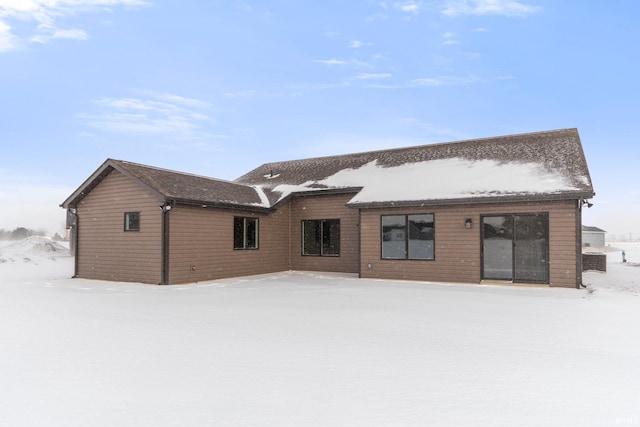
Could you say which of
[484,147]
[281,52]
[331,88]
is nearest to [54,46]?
[281,52]

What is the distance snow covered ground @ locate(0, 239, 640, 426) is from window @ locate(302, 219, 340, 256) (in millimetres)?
7395

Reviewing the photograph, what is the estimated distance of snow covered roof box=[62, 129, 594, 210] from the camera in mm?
11359

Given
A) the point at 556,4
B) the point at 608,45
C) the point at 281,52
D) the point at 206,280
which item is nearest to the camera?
the point at 206,280

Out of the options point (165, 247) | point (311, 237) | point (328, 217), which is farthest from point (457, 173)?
point (165, 247)

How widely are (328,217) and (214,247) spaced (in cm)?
470

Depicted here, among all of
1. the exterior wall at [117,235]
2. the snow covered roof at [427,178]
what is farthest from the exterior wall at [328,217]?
the exterior wall at [117,235]

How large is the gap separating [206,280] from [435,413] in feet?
35.1

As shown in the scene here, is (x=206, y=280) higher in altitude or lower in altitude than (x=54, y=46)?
lower

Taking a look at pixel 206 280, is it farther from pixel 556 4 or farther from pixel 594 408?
pixel 556 4

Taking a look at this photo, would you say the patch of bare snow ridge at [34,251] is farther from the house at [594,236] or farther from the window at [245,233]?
the house at [594,236]

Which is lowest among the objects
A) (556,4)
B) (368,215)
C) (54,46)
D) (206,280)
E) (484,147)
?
(206,280)

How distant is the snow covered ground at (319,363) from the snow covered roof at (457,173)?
13.8 ft

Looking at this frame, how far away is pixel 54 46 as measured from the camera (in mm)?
15844

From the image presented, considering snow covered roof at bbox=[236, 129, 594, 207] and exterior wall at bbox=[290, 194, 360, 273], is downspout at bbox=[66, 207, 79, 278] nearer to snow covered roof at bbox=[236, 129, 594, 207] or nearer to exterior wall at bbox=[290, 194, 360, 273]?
snow covered roof at bbox=[236, 129, 594, 207]
